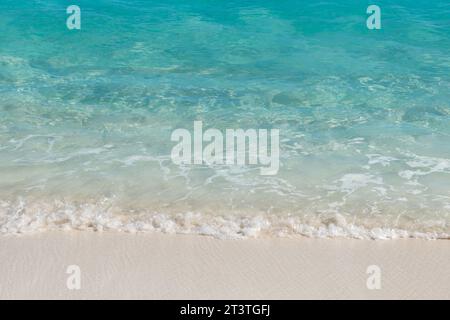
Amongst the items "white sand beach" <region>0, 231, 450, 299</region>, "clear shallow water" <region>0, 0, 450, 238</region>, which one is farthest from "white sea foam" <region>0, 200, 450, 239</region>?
"white sand beach" <region>0, 231, 450, 299</region>

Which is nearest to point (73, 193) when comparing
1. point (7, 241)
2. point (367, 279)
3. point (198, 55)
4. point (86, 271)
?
point (7, 241)

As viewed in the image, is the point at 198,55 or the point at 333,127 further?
the point at 198,55

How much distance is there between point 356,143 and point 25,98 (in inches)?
250

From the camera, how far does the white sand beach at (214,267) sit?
5.32 meters

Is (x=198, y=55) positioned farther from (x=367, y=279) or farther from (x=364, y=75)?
(x=367, y=279)

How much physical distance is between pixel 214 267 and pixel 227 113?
477 centimetres

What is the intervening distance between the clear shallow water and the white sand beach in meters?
0.29

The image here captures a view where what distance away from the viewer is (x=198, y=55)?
13.0 meters

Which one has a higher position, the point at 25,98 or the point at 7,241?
the point at 25,98

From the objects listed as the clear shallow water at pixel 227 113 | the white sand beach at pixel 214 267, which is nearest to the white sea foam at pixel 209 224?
the clear shallow water at pixel 227 113

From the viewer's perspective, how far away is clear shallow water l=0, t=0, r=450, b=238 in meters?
6.83

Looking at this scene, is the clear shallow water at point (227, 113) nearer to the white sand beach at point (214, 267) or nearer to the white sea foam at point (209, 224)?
the white sea foam at point (209, 224)

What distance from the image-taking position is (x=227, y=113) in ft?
33.0

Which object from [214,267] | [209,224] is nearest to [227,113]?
[209,224]
